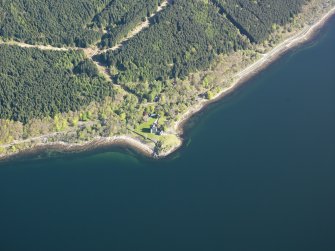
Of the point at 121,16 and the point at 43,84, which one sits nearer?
the point at 43,84

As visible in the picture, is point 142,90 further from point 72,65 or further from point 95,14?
point 95,14

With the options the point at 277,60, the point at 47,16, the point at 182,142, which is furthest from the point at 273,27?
the point at 47,16

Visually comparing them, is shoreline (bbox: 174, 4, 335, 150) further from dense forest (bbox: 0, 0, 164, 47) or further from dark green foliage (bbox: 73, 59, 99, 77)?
dense forest (bbox: 0, 0, 164, 47)

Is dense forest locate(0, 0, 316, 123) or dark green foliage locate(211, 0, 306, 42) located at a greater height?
dark green foliage locate(211, 0, 306, 42)

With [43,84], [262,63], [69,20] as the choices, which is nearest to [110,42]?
[69,20]

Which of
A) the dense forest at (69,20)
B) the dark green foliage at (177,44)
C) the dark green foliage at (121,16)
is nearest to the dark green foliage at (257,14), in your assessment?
the dark green foliage at (177,44)

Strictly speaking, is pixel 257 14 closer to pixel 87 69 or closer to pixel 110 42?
pixel 110 42

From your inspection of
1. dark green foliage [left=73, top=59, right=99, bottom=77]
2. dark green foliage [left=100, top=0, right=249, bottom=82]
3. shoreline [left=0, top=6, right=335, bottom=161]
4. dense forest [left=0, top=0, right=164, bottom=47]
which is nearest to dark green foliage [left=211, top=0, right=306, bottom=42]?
dark green foliage [left=100, top=0, right=249, bottom=82]
